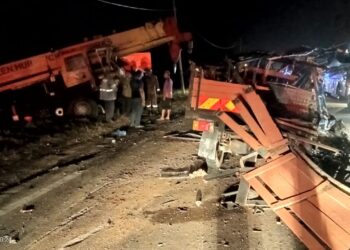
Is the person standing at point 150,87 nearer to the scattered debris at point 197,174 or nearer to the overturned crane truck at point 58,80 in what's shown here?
the overturned crane truck at point 58,80

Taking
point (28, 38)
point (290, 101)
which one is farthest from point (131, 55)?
point (28, 38)

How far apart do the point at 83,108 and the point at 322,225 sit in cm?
835

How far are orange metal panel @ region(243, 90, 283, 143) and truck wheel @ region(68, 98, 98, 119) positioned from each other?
6420mm

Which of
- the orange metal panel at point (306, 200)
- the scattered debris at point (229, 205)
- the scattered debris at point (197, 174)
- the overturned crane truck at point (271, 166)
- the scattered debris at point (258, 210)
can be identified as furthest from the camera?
the scattered debris at point (197, 174)

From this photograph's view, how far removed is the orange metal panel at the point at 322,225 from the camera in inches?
176

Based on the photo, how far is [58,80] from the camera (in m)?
12.1

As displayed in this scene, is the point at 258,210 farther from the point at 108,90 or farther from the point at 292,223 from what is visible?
the point at 108,90

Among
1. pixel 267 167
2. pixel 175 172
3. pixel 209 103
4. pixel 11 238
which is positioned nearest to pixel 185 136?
pixel 175 172

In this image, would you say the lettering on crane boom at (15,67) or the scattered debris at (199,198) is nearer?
the scattered debris at (199,198)

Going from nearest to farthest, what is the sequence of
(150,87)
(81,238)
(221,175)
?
(81,238)
(221,175)
(150,87)

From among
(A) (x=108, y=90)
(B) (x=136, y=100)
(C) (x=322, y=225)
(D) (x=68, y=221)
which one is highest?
(A) (x=108, y=90)

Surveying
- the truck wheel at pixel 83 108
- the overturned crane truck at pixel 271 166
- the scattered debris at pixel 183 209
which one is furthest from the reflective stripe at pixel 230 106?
the truck wheel at pixel 83 108

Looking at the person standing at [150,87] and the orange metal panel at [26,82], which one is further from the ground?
the orange metal panel at [26,82]

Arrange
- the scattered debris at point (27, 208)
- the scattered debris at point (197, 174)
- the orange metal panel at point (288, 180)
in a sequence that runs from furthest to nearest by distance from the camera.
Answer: the scattered debris at point (197, 174) < the scattered debris at point (27, 208) < the orange metal panel at point (288, 180)
